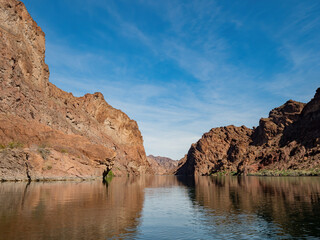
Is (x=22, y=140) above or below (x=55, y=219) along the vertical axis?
above

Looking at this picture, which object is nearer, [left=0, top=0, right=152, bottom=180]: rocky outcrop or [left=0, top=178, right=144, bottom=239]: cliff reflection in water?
[left=0, top=178, right=144, bottom=239]: cliff reflection in water

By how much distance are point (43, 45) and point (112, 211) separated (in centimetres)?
10671

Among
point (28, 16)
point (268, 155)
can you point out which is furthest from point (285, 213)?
point (268, 155)

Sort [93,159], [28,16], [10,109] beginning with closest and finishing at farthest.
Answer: [10,109]
[93,159]
[28,16]

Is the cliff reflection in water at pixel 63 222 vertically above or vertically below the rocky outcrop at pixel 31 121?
below

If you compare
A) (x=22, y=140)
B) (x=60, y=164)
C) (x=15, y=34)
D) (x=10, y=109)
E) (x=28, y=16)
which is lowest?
(x=60, y=164)

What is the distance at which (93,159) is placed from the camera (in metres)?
78.2

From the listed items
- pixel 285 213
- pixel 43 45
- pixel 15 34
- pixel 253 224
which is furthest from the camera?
pixel 43 45

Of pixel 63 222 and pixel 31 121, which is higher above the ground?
pixel 31 121

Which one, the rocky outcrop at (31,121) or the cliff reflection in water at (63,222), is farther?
the rocky outcrop at (31,121)

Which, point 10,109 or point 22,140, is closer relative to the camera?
point 22,140

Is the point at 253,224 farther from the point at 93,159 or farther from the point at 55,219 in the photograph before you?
the point at 93,159

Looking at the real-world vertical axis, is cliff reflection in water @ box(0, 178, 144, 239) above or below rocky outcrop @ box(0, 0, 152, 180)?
below

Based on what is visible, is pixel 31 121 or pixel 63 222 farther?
pixel 31 121
